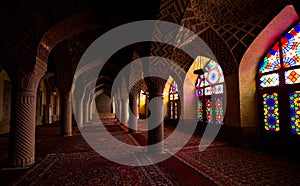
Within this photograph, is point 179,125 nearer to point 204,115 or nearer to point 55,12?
point 204,115

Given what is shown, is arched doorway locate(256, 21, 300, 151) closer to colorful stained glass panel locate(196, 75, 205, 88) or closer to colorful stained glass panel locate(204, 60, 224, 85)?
colorful stained glass panel locate(204, 60, 224, 85)

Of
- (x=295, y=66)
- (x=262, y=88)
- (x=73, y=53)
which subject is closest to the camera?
(x=295, y=66)

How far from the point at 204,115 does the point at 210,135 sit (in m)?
1.37

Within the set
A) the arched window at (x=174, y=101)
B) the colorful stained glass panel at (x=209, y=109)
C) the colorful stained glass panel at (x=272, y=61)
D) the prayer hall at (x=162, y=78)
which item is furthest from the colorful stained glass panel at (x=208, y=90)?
the colorful stained glass panel at (x=272, y=61)

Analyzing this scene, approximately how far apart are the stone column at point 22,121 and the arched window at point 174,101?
950 centimetres

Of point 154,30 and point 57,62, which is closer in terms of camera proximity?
point 154,30

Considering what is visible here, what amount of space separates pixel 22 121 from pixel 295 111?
8.01m

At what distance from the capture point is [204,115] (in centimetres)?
990

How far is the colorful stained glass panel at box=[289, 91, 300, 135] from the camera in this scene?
17.9ft

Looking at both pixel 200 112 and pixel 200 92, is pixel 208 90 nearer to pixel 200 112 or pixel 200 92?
pixel 200 92

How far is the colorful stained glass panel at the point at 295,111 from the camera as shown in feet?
17.9

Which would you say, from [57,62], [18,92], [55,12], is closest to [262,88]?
[55,12]

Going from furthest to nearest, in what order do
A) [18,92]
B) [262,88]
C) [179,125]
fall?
[179,125] < [262,88] < [18,92]

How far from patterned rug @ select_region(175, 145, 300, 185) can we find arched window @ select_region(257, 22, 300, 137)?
1.31 meters
